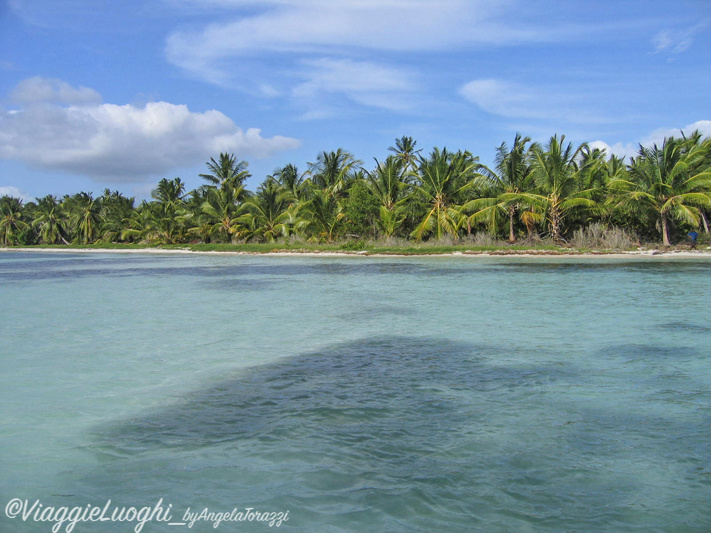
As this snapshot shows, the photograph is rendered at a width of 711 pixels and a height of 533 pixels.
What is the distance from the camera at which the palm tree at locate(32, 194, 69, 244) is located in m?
58.0

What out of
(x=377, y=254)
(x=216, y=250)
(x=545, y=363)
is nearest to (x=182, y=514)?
(x=545, y=363)

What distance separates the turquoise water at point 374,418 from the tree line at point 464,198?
17020 mm

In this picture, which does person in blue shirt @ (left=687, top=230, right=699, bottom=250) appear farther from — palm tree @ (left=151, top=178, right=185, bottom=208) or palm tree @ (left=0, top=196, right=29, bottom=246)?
palm tree @ (left=0, top=196, right=29, bottom=246)

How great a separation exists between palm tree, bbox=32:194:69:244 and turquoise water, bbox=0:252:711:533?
2173 inches

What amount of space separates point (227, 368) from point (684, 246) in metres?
24.6

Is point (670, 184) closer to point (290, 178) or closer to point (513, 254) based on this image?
point (513, 254)

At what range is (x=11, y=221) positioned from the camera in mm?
63344

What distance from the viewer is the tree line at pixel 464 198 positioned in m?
24.2

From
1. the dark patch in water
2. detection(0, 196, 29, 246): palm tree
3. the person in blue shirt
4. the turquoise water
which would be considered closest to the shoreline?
the person in blue shirt

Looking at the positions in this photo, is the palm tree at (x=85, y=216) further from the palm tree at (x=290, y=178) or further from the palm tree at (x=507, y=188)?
the palm tree at (x=507, y=188)

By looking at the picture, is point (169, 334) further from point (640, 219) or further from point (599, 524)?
point (640, 219)

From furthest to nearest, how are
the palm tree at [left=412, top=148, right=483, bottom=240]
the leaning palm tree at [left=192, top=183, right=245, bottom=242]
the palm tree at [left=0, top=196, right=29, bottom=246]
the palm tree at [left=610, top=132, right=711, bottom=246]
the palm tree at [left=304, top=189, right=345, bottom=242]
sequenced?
the palm tree at [left=0, top=196, right=29, bottom=246] → the leaning palm tree at [left=192, top=183, right=245, bottom=242] → the palm tree at [left=304, top=189, right=345, bottom=242] → the palm tree at [left=412, top=148, right=483, bottom=240] → the palm tree at [left=610, top=132, right=711, bottom=246]

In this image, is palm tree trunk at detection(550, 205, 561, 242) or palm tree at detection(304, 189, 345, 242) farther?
palm tree at detection(304, 189, 345, 242)

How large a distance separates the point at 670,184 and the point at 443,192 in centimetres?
1048
